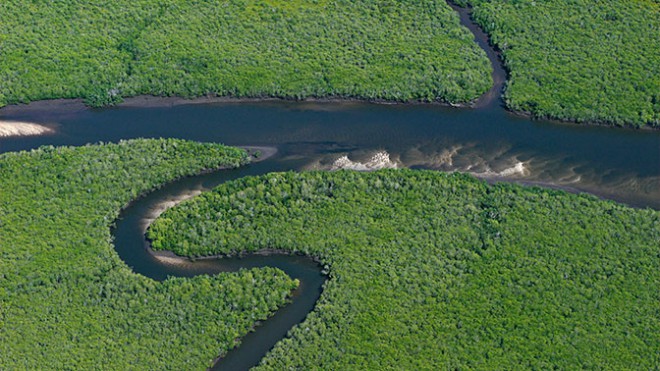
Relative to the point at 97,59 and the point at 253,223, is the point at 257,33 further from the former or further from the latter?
the point at 253,223

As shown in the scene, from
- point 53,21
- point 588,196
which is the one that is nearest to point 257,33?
point 53,21

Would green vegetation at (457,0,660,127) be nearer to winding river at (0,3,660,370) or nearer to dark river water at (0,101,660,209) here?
winding river at (0,3,660,370)

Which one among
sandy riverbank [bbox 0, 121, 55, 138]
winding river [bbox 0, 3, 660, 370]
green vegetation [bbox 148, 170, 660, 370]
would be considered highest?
sandy riverbank [bbox 0, 121, 55, 138]

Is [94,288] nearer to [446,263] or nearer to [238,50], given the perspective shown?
[446,263]

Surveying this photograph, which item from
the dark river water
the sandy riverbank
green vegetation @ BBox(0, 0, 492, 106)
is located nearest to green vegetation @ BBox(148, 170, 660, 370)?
the dark river water

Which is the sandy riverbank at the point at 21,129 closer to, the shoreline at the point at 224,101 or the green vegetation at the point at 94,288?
the shoreline at the point at 224,101

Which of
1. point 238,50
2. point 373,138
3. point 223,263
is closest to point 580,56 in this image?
point 373,138
